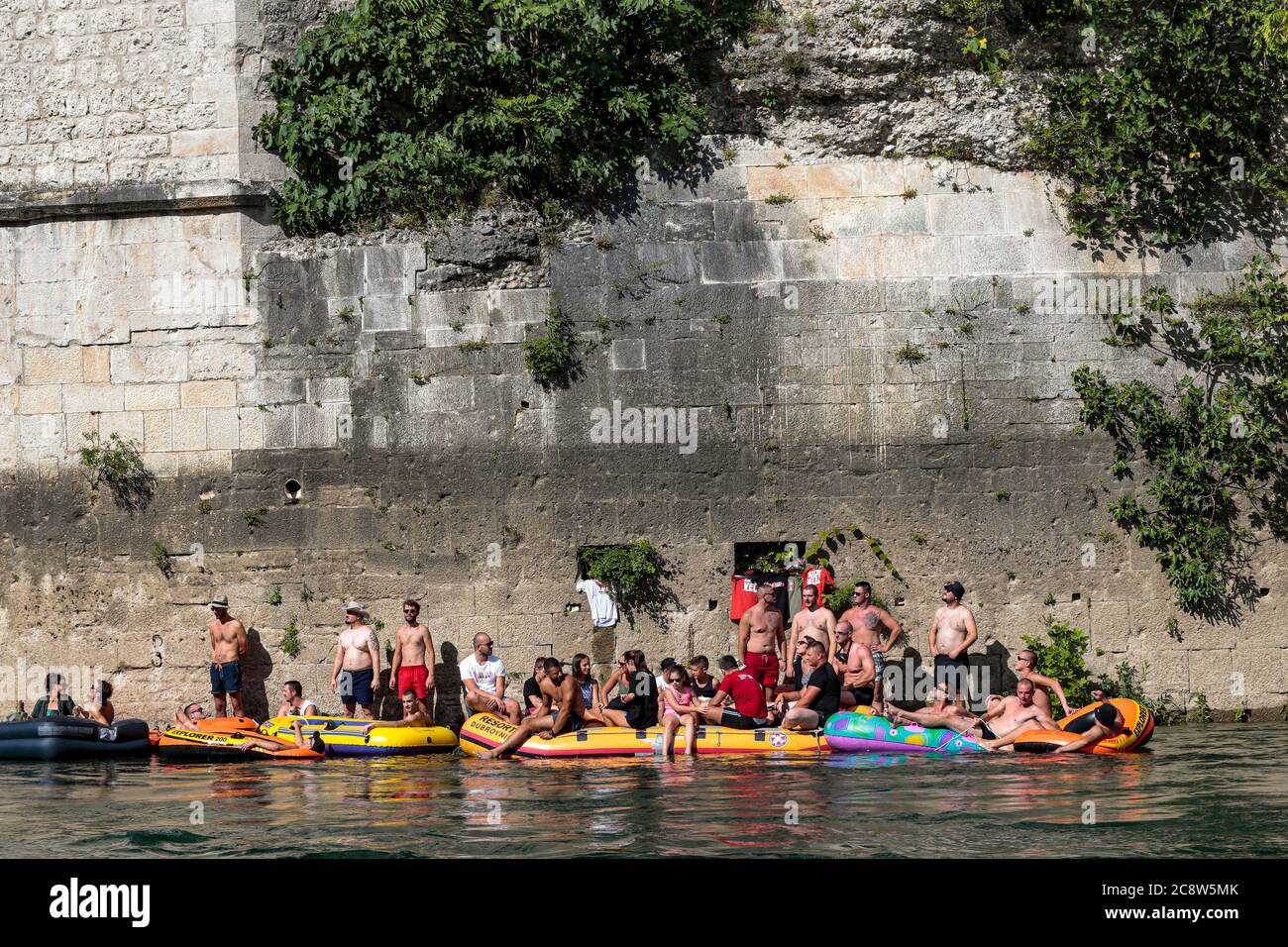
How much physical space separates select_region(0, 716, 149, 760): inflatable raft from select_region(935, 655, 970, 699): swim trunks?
22.9 ft

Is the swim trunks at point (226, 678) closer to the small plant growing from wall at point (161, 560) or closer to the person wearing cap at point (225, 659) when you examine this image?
the person wearing cap at point (225, 659)

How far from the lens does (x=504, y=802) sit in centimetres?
859

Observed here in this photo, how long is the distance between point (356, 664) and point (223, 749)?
1.38 metres

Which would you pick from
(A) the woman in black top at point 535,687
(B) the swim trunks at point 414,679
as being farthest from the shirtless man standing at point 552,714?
(B) the swim trunks at point 414,679

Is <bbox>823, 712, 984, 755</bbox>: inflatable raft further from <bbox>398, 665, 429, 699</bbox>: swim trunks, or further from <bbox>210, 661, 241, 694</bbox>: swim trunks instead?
<bbox>210, 661, 241, 694</bbox>: swim trunks

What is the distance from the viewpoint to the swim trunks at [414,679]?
40.3ft

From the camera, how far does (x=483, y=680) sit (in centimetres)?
1221

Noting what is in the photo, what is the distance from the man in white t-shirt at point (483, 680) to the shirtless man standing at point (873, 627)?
302 centimetres

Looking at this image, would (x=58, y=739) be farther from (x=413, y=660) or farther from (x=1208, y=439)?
(x=1208, y=439)

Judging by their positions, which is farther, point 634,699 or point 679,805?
point 634,699

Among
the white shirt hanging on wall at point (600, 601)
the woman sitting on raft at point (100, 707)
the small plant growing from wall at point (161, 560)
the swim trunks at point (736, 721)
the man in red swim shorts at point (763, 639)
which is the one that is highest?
the small plant growing from wall at point (161, 560)

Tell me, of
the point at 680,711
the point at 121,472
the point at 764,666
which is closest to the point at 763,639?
the point at 764,666

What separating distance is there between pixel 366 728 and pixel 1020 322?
21.9ft

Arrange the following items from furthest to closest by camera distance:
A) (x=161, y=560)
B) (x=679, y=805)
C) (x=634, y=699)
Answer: (x=161, y=560), (x=634, y=699), (x=679, y=805)
